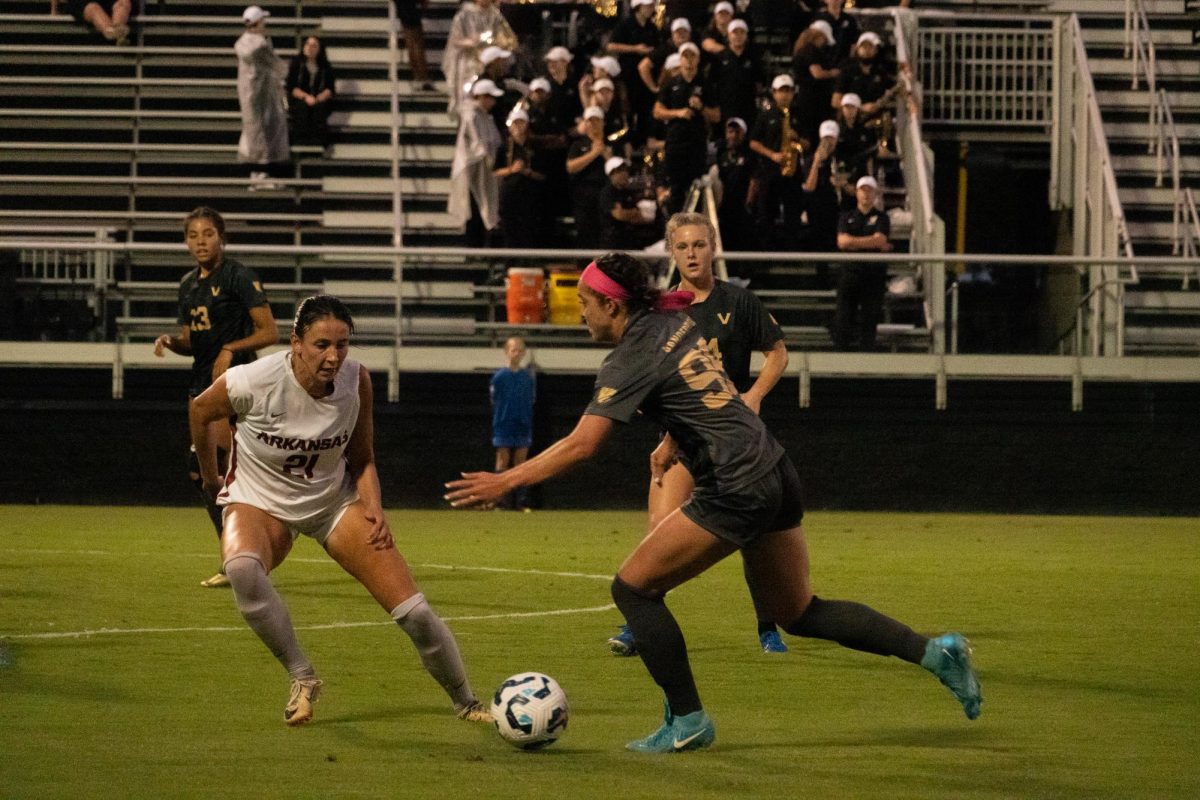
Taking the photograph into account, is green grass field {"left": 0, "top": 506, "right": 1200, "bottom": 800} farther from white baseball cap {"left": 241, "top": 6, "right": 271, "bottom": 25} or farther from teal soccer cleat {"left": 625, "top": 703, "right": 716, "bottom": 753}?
white baseball cap {"left": 241, "top": 6, "right": 271, "bottom": 25}

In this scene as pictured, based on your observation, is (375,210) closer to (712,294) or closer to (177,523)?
(177,523)

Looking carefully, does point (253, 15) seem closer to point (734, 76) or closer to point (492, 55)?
point (492, 55)

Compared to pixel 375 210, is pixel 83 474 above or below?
below

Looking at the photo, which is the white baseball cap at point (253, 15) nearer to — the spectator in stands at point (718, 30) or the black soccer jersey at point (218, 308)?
the spectator in stands at point (718, 30)

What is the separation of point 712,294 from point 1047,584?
15.2 ft

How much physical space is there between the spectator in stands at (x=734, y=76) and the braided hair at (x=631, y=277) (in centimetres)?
1545

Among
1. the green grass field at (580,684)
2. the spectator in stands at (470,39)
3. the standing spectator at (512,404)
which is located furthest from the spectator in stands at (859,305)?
the spectator in stands at (470,39)

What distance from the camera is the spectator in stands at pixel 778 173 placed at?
823 inches

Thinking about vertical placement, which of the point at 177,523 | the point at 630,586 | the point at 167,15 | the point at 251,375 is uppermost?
the point at 167,15

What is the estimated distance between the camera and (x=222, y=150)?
24.8 meters

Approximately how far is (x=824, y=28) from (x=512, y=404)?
6910mm

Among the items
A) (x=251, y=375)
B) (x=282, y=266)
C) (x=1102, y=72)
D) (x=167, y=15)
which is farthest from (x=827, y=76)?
(x=251, y=375)

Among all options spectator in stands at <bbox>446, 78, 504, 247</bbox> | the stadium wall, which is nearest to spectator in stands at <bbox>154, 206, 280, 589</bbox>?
the stadium wall

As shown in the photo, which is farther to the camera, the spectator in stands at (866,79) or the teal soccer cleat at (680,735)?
the spectator in stands at (866,79)
